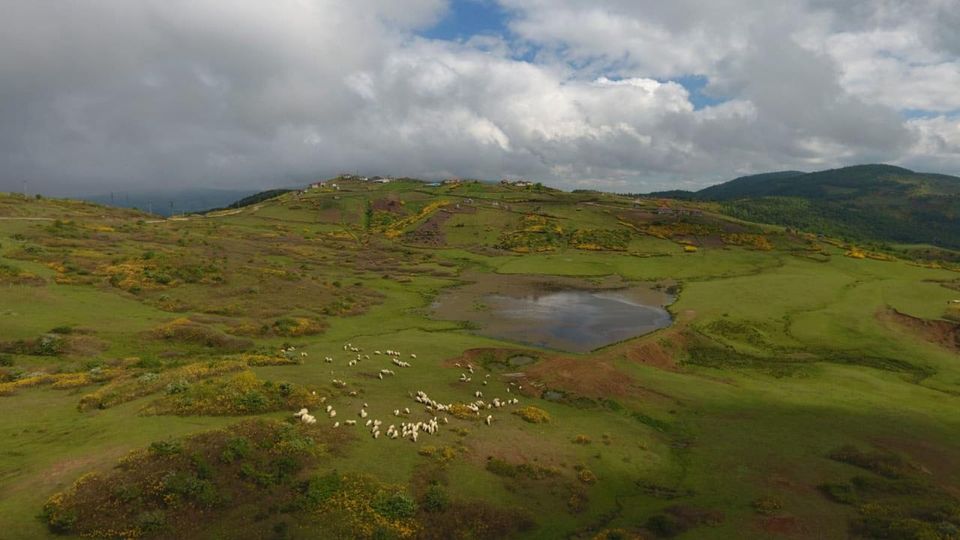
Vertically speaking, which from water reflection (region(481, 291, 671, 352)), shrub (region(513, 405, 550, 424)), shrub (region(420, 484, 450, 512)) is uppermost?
shrub (region(420, 484, 450, 512))

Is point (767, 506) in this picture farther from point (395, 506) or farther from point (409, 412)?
point (409, 412)

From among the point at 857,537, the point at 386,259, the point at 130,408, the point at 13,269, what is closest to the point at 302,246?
the point at 386,259

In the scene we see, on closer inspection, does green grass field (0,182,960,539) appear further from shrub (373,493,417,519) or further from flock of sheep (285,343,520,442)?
flock of sheep (285,343,520,442)

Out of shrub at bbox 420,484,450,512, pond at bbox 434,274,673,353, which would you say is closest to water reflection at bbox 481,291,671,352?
pond at bbox 434,274,673,353

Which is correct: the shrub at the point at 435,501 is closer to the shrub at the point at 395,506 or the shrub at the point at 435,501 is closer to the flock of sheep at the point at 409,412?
the shrub at the point at 395,506

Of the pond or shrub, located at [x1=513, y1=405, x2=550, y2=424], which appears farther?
the pond

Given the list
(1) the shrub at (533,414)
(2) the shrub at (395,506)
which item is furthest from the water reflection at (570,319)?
(2) the shrub at (395,506)

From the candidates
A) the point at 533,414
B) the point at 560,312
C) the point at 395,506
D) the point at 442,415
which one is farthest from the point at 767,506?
the point at 560,312
